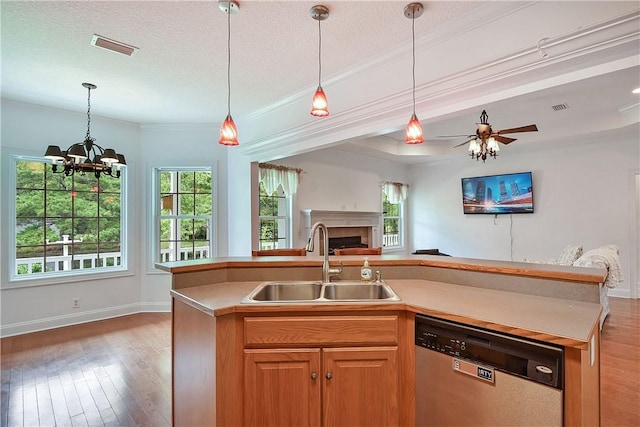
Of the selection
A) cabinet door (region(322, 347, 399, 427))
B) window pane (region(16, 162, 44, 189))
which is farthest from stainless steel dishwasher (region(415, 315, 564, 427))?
window pane (region(16, 162, 44, 189))

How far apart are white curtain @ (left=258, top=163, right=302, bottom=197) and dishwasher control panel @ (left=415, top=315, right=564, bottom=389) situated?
392 cm

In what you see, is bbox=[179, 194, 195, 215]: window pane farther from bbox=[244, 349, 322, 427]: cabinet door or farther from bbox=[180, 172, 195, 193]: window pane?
bbox=[244, 349, 322, 427]: cabinet door

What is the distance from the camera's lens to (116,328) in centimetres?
414

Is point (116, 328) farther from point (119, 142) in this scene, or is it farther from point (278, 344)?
point (278, 344)

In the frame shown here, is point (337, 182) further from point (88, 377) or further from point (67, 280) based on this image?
point (88, 377)

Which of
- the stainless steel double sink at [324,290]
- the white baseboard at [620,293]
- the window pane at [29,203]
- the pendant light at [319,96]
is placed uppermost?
the pendant light at [319,96]

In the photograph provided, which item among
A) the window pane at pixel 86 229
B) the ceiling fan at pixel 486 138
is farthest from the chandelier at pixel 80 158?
the ceiling fan at pixel 486 138

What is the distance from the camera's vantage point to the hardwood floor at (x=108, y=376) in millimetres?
2264

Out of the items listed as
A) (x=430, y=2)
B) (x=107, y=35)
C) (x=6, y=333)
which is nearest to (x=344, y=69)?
(x=430, y=2)

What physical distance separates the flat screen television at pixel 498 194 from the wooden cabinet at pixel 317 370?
6064mm

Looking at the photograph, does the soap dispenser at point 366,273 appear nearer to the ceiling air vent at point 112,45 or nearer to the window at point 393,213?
the ceiling air vent at point 112,45

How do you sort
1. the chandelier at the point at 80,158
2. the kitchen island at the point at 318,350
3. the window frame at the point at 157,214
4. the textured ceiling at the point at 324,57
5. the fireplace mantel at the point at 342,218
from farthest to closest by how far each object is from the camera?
the fireplace mantel at the point at 342,218, the window frame at the point at 157,214, the chandelier at the point at 80,158, the textured ceiling at the point at 324,57, the kitchen island at the point at 318,350

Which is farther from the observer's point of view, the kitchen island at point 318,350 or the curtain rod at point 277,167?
the curtain rod at point 277,167

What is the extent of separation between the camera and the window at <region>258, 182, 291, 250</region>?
5449 mm
